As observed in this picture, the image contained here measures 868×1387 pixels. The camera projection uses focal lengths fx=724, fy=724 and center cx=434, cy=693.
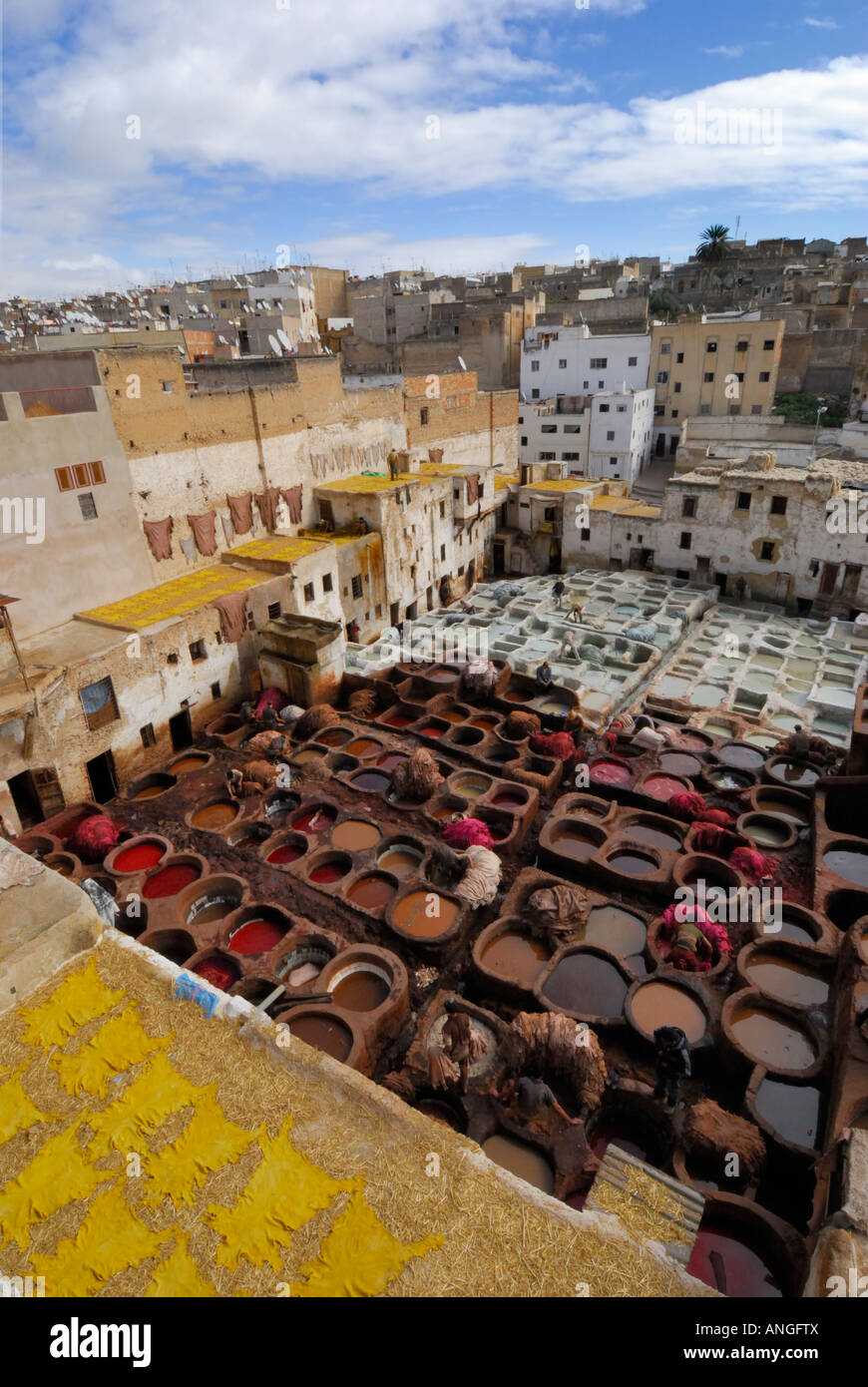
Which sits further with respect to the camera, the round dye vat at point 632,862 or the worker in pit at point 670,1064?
the round dye vat at point 632,862

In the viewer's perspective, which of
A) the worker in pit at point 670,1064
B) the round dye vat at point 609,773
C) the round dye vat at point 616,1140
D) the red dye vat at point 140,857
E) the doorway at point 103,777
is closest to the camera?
the worker in pit at point 670,1064

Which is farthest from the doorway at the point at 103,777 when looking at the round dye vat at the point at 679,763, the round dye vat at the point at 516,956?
the round dye vat at the point at 679,763

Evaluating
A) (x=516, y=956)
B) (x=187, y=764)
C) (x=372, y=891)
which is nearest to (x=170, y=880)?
(x=372, y=891)

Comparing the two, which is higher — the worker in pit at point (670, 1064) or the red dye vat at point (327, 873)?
the worker in pit at point (670, 1064)

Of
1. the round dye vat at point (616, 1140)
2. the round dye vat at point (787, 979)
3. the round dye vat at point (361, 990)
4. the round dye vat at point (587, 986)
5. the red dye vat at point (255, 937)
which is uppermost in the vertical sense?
the red dye vat at point (255, 937)

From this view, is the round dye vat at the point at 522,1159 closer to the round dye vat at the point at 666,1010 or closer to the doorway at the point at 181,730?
the round dye vat at the point at 666,1010

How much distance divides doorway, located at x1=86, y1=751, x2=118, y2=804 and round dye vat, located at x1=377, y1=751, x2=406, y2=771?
6.90 meters

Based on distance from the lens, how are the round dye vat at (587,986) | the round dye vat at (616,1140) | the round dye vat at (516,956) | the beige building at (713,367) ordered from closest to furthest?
the round dye vat at (616,1140) → the round dye vat at (587,986) → the round dye vat at (516,956) → the beige building at (713,367)

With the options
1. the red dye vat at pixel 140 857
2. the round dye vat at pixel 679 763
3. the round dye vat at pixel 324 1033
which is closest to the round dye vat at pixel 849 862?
the round dye vat at pixel 679 763

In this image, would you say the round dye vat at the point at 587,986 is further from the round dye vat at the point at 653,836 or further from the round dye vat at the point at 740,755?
the round dye vat at the point at 740,755

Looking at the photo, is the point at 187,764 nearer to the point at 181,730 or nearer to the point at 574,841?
the point at 181,730

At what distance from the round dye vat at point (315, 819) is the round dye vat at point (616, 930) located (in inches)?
255

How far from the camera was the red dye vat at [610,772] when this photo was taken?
19031mm

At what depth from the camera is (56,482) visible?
1870 cm
